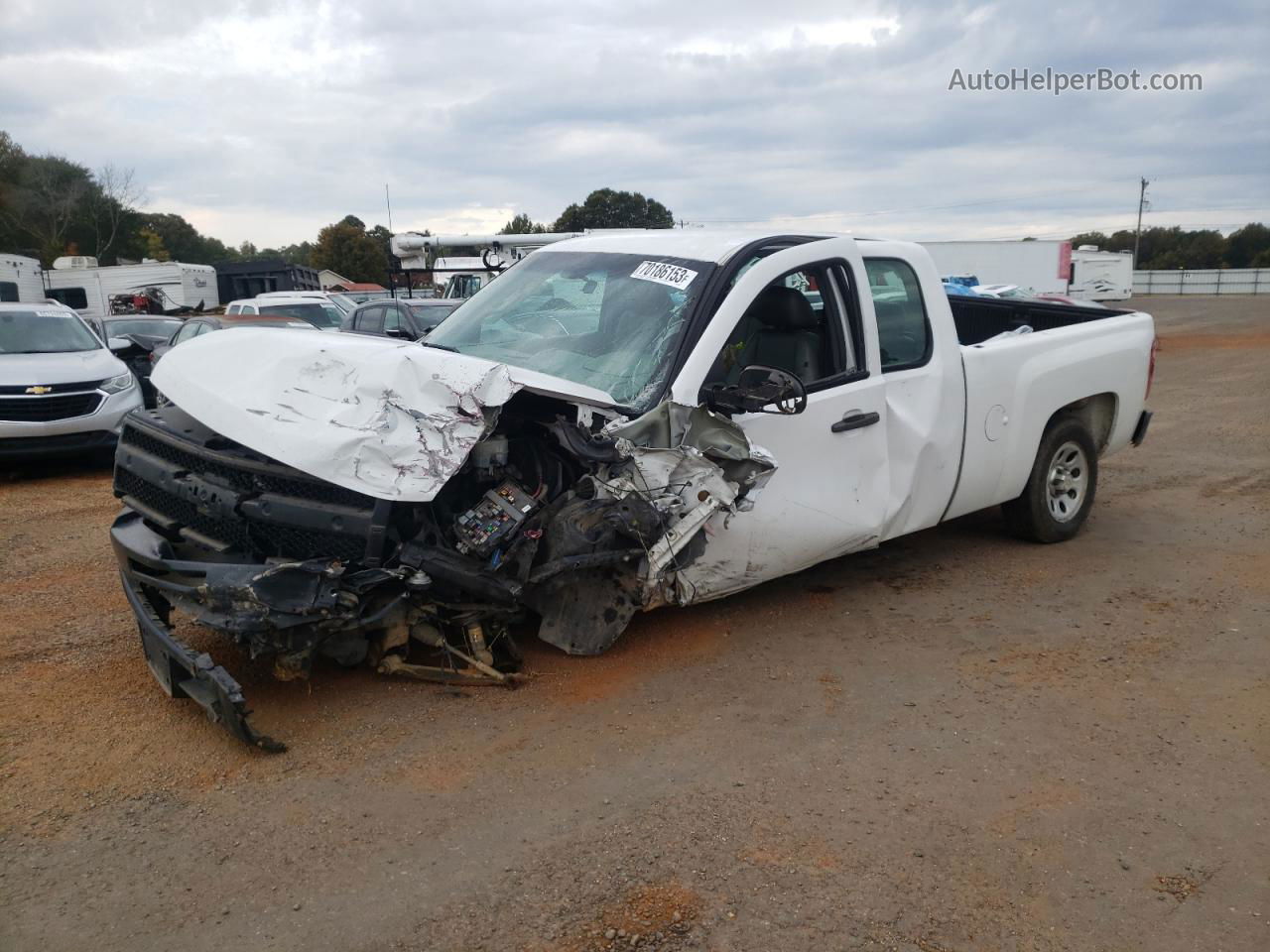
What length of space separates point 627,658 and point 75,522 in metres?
4.98

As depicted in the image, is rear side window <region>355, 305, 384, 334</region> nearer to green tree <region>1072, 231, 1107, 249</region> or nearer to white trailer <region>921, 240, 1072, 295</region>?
→ white trailer <region>921, 240, 1072, 295</region>

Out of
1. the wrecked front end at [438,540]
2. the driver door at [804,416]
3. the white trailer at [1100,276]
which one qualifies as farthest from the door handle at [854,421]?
the white trailer at [1100,276]

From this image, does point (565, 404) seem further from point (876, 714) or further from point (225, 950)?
point (225, 950)

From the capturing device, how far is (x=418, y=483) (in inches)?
152

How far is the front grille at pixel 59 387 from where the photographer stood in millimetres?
9062

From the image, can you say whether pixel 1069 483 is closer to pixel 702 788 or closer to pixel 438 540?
pixel 702 788

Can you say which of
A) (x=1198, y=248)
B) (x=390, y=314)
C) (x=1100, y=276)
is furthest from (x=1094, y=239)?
(x=390, y=314)

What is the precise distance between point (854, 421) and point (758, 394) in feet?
3.32

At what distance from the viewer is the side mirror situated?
430cm

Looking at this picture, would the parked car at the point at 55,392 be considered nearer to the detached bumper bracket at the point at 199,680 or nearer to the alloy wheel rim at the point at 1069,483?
the detached bumper bracket at the point at 199,680

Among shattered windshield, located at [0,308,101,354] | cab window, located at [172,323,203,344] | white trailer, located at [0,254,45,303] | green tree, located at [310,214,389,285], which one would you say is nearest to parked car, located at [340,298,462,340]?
cab window, located at [172,323,203,344]

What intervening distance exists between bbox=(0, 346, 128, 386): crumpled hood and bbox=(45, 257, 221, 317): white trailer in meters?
24.5

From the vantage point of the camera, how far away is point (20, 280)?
2855 centimetres

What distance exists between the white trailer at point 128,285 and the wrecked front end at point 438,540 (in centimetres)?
3132
